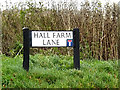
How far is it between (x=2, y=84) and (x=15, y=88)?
1.13ft

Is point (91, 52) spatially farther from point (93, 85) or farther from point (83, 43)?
point (93, 85)

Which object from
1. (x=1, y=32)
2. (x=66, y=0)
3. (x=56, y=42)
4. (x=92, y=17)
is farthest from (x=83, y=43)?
(x=1, y=32)

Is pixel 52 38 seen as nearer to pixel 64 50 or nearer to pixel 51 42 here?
pixel 51 42

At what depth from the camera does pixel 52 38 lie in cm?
491

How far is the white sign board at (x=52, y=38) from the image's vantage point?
4844 mm

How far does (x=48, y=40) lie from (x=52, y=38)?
4.1 inches

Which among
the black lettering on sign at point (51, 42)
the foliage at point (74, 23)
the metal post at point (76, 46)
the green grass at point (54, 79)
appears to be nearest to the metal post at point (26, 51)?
the green grass at point (54, 79)

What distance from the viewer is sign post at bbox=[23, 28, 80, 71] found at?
15.6 feet

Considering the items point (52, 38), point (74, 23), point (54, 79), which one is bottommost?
point (54, 79)

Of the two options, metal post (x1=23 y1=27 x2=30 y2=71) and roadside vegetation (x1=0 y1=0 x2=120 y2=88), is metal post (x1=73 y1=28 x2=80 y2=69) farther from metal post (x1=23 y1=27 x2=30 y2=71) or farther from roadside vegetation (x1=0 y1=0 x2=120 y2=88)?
metal post (x1=23 y1=27 x2=30 y2=71)

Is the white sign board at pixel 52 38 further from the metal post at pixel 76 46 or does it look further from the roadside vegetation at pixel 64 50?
the roadside vegetation at pixel 64 50

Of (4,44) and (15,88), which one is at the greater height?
(4,44)

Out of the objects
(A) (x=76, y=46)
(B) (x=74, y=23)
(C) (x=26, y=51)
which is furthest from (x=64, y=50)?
(C) (x=26, y=51)

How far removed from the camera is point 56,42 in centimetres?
493
